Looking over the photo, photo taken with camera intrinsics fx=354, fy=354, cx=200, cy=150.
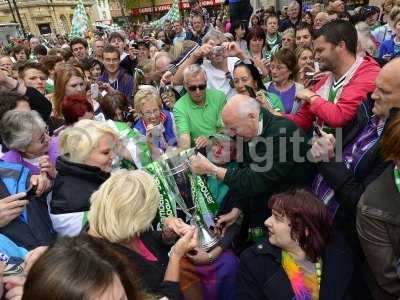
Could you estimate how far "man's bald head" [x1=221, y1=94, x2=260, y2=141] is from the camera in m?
2.44

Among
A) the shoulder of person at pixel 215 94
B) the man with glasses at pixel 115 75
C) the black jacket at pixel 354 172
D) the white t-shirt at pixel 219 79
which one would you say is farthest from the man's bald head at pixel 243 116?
the man with glasses at pixel 115 75

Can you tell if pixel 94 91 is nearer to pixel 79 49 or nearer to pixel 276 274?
pixel 79 49

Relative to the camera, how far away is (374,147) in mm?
2070

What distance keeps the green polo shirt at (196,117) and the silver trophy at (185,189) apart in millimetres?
1039

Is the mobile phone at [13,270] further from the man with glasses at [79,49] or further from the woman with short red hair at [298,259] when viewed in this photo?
the man with glasses at [79,49]

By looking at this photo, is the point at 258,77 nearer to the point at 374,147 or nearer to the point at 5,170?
the point at 374,147

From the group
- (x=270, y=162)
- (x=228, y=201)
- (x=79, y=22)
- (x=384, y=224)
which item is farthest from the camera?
(x=79, y=22)

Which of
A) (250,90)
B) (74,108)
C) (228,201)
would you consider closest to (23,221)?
(74,108)

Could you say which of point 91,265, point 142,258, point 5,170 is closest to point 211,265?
point 142,258

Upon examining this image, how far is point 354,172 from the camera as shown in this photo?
2178 millimetres

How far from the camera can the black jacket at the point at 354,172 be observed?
2.06 meters

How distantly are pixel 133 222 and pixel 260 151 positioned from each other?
1104mm

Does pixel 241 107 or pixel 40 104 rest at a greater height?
pixel 241 107

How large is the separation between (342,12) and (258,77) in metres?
4.61
